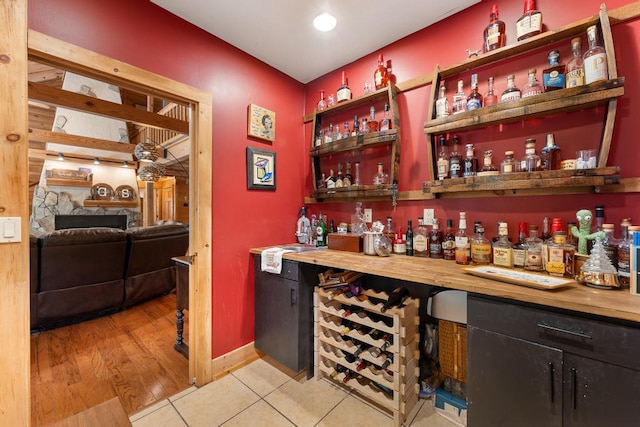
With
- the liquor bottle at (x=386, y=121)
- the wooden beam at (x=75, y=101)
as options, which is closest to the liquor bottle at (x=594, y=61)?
the liquor bottle at (x=386, y=121)

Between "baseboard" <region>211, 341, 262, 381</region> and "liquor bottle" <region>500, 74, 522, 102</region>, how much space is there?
96.5 inches

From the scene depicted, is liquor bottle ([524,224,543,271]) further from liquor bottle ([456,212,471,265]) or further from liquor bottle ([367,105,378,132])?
liquor bottle ([367,105,378,132])

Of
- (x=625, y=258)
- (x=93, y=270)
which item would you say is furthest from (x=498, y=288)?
(x=93, y=270)

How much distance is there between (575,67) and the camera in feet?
4.22

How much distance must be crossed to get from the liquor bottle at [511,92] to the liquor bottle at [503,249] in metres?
0.69

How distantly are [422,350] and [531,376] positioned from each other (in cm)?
84

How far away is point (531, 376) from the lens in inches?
38.9

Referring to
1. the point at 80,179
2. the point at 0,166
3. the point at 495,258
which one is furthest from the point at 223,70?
the point at 80,179

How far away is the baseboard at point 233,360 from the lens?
1.92 meters

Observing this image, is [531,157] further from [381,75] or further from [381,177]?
[381,75]

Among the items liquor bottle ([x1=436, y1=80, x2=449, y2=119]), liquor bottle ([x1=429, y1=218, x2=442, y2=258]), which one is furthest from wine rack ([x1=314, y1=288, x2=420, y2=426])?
liquor bottle ([x1=436, y1=80, x2=449, y2=119])

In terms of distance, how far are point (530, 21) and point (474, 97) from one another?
42 cm

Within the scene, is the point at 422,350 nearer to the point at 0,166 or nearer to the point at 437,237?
the point at 437,237

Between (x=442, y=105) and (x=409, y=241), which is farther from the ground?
(x=442, y=105)
